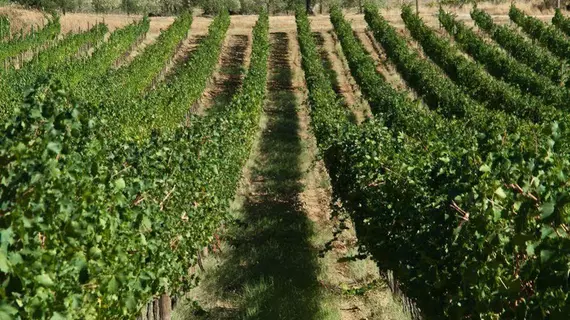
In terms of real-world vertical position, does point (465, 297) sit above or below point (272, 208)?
above

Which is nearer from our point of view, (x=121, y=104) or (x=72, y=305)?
(x=72, y=305)

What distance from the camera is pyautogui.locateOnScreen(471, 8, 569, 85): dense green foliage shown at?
33969 millimetres

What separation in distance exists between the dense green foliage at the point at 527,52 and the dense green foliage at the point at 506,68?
741mm

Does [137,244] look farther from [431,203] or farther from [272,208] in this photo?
[272,208]

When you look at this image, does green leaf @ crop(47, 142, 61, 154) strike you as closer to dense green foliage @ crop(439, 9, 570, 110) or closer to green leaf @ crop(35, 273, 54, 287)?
green leaf @ crop(35, 273, 54, 287)

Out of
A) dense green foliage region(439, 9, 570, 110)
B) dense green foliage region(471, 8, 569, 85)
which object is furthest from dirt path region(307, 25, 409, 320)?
dense green foliage region(471, 8, 569, 85)

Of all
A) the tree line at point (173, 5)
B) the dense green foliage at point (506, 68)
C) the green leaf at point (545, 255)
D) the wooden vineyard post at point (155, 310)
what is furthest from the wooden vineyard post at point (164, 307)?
the tree line at point (173, 5)

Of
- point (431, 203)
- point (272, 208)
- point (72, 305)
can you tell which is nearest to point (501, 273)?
point (431, 203)

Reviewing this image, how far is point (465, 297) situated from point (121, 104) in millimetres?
17723

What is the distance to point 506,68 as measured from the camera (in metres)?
34.2

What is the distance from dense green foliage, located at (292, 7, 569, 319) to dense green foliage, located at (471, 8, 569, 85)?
23.1 m

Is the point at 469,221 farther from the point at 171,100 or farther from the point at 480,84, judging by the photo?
the point at 480,84

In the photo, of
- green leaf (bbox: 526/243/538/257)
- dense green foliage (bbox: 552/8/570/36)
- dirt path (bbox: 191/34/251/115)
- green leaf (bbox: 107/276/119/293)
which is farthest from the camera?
dense green foliage (bbox: 552/8/570/36)

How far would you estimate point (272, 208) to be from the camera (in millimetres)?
18031
